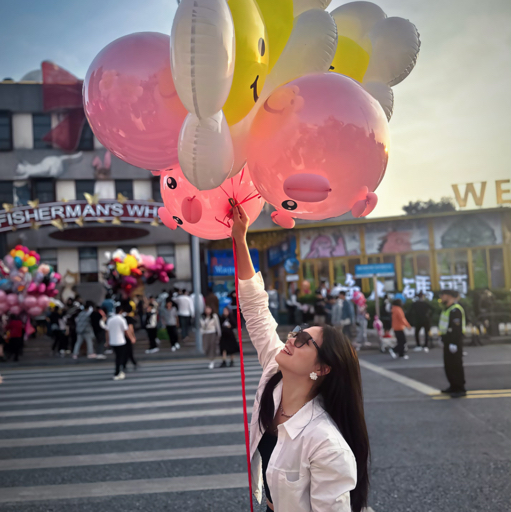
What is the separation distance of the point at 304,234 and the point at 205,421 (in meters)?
19.5

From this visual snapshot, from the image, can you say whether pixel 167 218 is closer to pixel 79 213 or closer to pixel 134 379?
pixel 134 379

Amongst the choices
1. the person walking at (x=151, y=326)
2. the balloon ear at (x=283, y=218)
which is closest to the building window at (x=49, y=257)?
the person walking at (x=151, y=326)

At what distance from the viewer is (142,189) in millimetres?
31531

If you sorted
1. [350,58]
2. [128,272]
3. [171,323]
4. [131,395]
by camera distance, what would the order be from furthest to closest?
[128,272]
[171,323]
[131,395]
[350,58]

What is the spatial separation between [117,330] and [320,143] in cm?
989

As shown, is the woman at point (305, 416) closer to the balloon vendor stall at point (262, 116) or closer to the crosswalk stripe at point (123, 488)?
the balloon vendor stall at point (262, 116)

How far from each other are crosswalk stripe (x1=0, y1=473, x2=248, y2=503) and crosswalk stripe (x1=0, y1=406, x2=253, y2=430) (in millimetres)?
2511

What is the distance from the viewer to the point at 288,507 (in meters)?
1.85

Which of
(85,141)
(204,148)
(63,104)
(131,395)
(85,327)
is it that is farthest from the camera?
(85,141)

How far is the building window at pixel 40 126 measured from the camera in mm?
31047

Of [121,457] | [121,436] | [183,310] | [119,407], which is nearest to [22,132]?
[183,310]

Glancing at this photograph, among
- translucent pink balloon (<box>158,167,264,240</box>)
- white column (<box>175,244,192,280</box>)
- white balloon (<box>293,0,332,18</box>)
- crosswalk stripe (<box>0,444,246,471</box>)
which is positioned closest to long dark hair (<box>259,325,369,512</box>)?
translucent pink balloon (<box>158,167,264,240</box>)

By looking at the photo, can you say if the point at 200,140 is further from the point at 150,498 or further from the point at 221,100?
the point at 150,498

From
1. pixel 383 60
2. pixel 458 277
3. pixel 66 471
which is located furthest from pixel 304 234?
pixel 383 60
